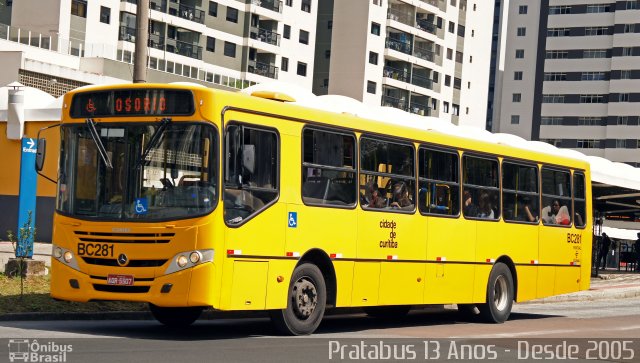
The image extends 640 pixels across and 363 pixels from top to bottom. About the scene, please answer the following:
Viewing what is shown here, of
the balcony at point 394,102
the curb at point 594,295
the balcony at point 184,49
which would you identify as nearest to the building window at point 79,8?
the balcony at point 184,49

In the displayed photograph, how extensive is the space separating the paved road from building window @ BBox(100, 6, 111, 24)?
166 feet

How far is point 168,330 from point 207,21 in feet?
211

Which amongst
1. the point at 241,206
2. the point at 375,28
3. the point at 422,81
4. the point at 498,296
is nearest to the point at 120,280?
the point at 241,206

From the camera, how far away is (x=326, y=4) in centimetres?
9538

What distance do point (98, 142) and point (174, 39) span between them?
60916 mm

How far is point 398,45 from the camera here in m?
97.2

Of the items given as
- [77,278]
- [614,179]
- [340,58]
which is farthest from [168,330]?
[340,58]

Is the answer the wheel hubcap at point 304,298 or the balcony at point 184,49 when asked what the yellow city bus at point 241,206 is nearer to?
the wheel hubcap at point 304,298

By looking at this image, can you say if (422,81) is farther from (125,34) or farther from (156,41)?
(125,34)

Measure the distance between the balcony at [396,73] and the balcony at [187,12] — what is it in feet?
73.7

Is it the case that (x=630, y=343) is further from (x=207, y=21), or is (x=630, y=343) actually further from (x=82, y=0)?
(x=207, y=21)

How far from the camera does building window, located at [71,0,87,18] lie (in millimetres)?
66312

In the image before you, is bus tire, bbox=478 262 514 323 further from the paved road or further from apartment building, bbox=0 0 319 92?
apartment building, bbox=0 0 319 92

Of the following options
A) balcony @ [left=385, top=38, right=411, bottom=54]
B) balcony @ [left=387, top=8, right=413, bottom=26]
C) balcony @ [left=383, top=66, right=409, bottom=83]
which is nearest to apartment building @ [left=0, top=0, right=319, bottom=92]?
balcony @ [left=383, top=66, right=409, bottom=83]
